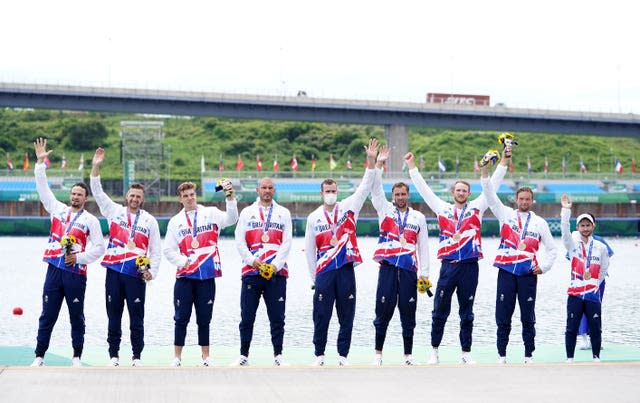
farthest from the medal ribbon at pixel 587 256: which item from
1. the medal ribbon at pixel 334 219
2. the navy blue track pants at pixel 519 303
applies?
the medal ribbon at pixel 334 219

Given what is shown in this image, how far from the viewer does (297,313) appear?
68.6 feet

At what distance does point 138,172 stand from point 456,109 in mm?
26134

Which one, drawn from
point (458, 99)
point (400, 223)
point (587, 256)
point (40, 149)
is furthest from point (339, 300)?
point (458, 99)

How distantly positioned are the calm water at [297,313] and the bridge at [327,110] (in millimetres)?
41126

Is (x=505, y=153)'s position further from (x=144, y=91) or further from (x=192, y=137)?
(x=192, y=137)

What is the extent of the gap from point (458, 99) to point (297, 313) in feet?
232

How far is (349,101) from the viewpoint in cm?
8006

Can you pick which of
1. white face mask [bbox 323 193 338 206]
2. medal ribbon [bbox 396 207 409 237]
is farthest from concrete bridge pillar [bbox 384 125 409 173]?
white face mask [bbox 323 193 338 206]

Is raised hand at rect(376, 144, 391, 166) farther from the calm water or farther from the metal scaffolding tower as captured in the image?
the metal scaffolding tower

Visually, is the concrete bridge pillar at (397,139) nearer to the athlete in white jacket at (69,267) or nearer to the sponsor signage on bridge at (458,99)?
the sponsor signage on bridge at (458,99)

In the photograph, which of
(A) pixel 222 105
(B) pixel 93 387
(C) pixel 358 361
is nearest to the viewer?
(B) pixel 93 387

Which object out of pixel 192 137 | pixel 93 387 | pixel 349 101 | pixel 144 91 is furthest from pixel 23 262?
pixel 192 137

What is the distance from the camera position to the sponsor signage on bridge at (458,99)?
89375 mm

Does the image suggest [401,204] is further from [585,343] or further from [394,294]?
[585,343]
